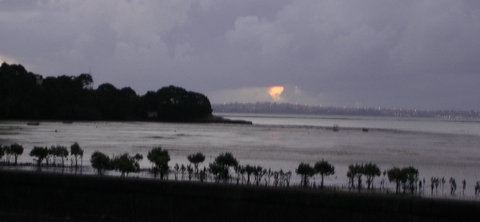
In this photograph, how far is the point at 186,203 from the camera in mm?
8438

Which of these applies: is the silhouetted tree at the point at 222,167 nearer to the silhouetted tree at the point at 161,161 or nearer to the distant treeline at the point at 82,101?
the silhouetted tree at the point at 161,161

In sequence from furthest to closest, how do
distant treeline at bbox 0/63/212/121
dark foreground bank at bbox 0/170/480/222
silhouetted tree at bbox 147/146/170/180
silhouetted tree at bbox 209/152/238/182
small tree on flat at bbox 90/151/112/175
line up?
distant treeline at bbox 0/63/212/121 → silhouetted tree at bbox 147/146/170/180 → small tree on flat at bbox 90/151/112/175 → silhouetted tree at bbox 209/152/238/182 → dark foreground bank at bbox 0/170/480/222

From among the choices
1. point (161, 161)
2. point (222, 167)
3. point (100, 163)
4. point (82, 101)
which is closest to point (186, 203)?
point (222, 167)

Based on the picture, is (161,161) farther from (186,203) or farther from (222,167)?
(186,203)

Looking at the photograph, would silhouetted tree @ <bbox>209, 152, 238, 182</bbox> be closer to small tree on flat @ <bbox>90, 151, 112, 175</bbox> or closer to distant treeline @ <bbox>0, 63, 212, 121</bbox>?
small tree on flat @ <bbox>90, 151, 112, 175</bbox>

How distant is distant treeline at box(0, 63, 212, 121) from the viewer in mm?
124688

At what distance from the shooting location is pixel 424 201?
24.8ft

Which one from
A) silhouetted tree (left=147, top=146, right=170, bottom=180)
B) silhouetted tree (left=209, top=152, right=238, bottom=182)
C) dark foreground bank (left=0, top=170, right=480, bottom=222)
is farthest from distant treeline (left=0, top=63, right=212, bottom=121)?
dark foreground bank (left=0, top=170, right=480, bottom=222)

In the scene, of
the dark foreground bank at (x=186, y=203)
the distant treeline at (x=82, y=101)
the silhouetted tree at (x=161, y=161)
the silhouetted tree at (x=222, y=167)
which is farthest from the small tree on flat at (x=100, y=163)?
the distant treeline at (x=82, y=101)

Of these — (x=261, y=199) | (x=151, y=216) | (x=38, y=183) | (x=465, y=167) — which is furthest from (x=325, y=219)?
(x=465, y=167)

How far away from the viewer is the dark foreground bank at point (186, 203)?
7.63 metres

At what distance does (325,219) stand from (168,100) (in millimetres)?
155991

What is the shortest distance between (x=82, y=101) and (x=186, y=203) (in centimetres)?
13893

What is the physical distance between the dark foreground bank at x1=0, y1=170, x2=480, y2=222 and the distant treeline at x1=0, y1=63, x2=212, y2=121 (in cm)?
12096
